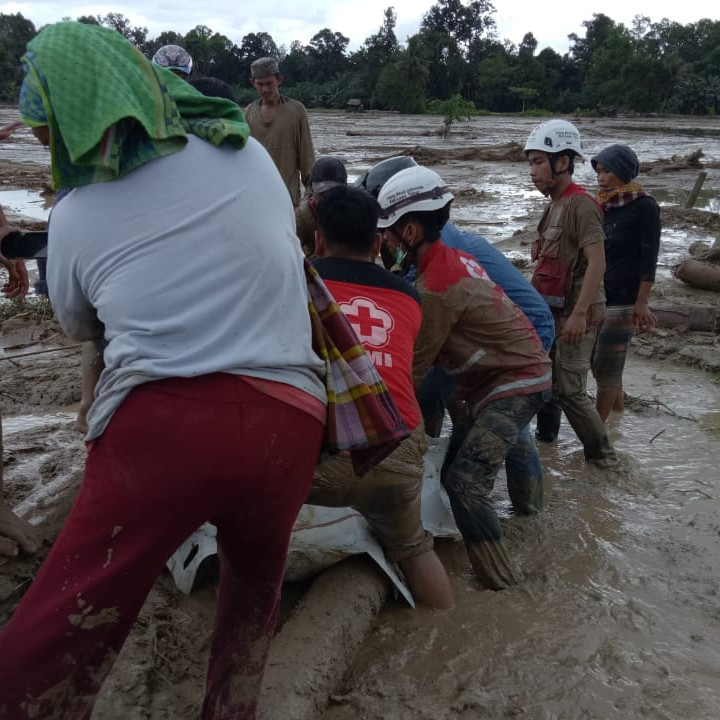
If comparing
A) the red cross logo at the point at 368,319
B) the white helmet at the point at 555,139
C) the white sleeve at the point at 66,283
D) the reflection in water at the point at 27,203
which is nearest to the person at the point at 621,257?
the white helmet at the point at 555,139

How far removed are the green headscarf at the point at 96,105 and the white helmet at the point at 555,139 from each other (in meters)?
2.91

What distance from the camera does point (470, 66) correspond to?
6494 centimetres

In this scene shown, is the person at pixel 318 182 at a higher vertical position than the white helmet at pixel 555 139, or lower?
lower

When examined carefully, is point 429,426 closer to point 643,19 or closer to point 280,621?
point 280,621

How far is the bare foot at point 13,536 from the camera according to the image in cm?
271

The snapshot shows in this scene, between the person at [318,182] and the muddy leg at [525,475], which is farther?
the person at [318,182]

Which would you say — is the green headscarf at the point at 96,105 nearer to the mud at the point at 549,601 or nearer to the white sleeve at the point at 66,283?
the white sleeve at the point at 66,283

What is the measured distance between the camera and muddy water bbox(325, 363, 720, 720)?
8.35 feet

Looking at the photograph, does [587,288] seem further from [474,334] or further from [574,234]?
[474,334]

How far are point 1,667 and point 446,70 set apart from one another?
66923 mm

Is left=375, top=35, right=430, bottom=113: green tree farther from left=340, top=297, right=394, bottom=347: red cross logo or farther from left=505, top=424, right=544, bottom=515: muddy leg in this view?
left=340, top=297, right=394, bottom=347: red cross logo

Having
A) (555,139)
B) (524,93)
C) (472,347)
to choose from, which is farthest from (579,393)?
(524,93)

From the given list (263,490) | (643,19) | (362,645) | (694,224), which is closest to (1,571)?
(362,645)

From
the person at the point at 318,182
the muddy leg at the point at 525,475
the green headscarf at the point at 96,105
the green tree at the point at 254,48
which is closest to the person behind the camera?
the green headscarf at the point at 96,105
